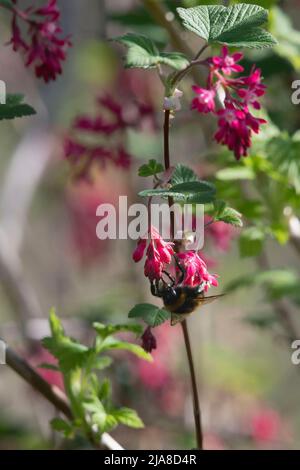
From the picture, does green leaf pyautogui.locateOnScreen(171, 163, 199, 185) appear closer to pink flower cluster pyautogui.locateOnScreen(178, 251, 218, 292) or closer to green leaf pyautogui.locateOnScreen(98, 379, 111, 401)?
pink flower cluster pyautogui.locateOnScreen(178, 251, 218, 292)

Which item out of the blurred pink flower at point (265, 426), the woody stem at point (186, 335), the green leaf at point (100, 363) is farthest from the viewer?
the blurred pink flower at point (265, 426)

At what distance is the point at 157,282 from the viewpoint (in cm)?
126

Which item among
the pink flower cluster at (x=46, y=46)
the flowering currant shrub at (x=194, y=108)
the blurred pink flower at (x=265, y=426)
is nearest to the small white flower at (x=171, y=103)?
the flowering currant shrub at (x=194, y=108)

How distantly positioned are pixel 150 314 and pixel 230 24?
16.5 inches

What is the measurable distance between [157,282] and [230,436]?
2009mm

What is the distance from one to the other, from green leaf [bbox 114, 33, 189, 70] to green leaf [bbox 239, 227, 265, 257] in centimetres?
60

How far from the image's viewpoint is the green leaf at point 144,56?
1190mm

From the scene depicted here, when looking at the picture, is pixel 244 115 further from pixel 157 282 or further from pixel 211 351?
pixel 211 351

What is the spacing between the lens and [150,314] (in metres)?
1.26

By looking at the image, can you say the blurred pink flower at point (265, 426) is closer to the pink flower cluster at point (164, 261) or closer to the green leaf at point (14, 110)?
the pink flower cluster at point (164, 261)

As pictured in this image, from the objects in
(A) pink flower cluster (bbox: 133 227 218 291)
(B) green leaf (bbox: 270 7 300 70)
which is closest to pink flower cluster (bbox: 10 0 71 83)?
(A) pink flower cluster (bbox: 133 227 218 291)

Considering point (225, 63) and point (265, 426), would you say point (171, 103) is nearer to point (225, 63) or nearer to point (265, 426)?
point (225, 63)

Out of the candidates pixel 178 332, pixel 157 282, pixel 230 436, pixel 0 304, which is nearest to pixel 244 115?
pixel 157 282

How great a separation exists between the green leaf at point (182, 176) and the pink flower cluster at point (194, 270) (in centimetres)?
11
